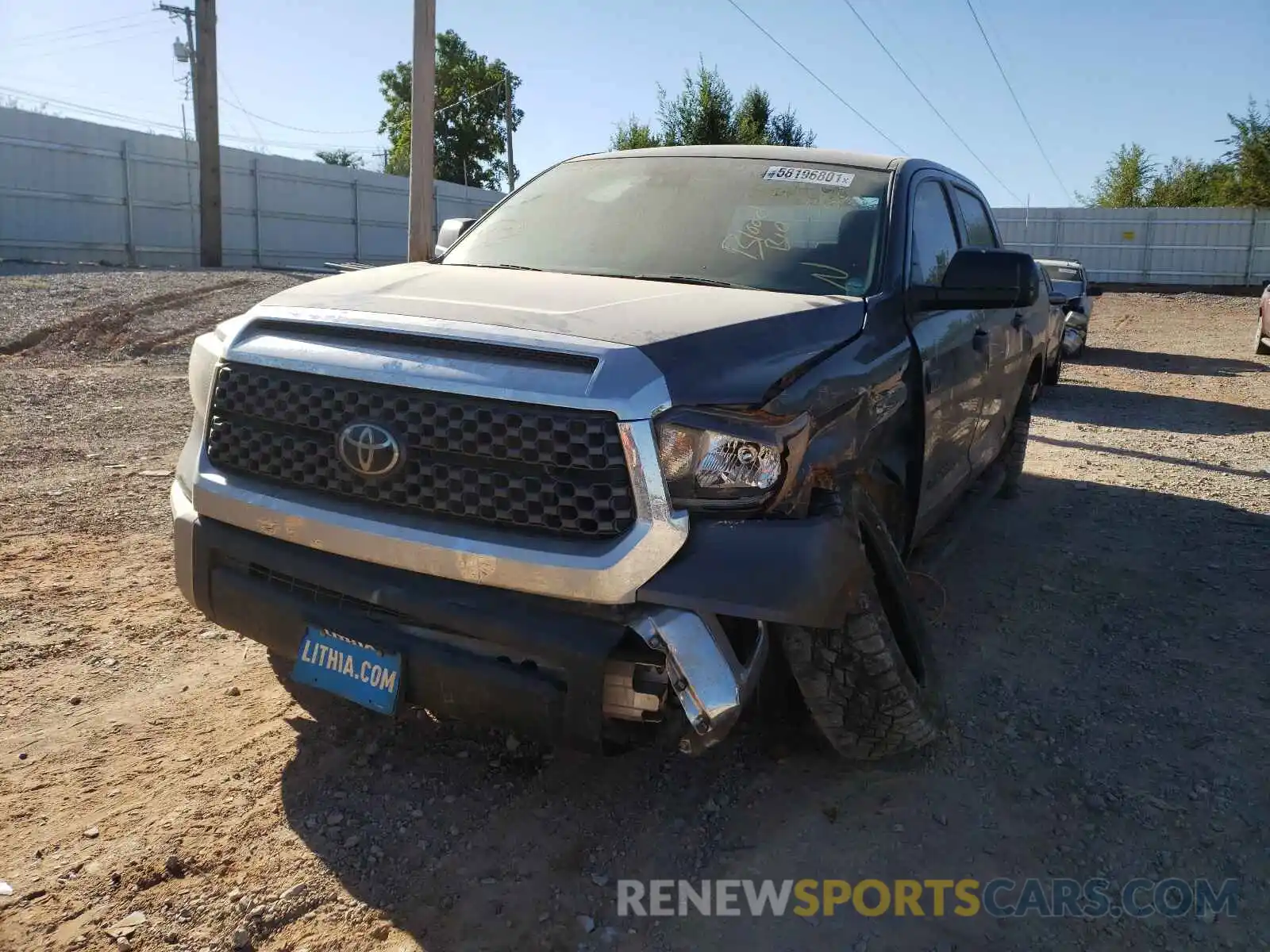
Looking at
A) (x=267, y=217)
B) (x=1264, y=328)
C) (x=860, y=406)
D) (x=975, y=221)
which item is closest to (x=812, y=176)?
(x=860, y=406)

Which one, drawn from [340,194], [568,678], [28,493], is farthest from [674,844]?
[340,194]

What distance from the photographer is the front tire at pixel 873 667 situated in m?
2.62

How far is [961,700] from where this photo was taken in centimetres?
357

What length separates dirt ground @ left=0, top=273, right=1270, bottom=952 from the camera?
2.37m

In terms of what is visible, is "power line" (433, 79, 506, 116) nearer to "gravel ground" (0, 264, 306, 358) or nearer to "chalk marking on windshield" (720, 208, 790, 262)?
"gravel ground" (0, 264, 306, 358)

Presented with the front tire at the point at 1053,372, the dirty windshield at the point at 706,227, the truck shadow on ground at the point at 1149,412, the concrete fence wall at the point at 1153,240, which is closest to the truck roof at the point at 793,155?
the dirty windshield at the point at 706,227

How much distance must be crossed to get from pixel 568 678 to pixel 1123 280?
121ft

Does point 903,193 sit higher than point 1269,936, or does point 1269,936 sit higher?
point 903,193

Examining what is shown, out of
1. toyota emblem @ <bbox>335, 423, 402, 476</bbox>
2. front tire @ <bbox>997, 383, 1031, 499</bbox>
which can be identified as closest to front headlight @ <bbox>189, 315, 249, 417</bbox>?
toyota emblem @ <bbox>335, 423, 402, 476</bbox>

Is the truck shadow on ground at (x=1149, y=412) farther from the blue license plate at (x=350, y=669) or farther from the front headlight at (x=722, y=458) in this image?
the blue license plate at (x=350, y=669)

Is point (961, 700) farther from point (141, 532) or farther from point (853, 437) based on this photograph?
point (141, 532)

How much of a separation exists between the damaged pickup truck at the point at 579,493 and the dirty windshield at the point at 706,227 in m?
0.07

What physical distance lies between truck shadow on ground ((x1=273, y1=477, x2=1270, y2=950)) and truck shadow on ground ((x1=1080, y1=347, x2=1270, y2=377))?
1252 centimetres

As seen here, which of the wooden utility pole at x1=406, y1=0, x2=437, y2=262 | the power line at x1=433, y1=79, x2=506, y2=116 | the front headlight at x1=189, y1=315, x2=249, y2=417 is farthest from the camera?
the power line at x1=433, y1=79, x2=506, y2=116
